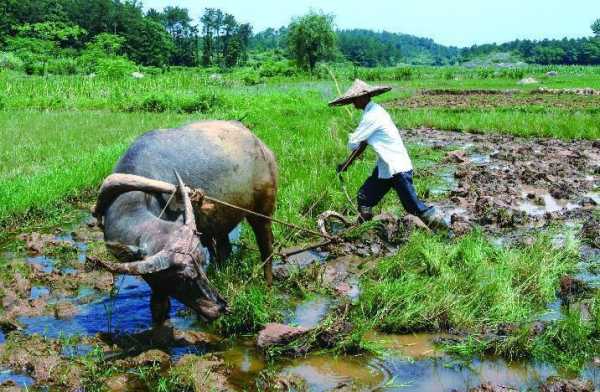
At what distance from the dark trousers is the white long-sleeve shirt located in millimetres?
107

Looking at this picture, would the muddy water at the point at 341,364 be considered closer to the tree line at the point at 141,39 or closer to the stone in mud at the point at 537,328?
the stone in mud at the point at 537,328

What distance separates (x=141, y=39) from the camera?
71.1 meters

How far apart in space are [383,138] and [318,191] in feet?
5.57

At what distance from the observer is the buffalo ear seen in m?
3.63

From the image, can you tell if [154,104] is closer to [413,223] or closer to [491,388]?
[413,223]

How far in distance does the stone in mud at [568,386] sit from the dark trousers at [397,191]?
331 centimetres

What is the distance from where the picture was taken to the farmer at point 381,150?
645cm

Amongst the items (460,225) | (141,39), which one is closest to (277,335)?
(460,225)

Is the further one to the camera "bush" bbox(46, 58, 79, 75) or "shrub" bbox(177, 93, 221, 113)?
"bush" bbox(46, 58, 79, 75)

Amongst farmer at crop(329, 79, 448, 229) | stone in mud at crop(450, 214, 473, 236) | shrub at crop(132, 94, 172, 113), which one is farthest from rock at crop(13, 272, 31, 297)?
shrub at crop(132, 94, 172, 113)

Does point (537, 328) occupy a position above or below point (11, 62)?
below

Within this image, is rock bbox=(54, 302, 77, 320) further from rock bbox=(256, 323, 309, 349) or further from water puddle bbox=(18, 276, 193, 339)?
rock bbox=(256, 323, 309, 349)

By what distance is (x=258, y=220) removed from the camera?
539cm

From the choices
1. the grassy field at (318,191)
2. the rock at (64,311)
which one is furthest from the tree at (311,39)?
the rock at (64,311)
